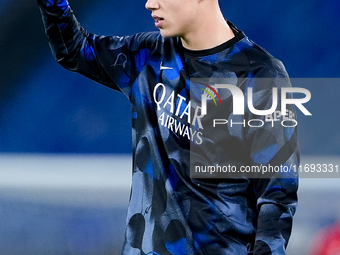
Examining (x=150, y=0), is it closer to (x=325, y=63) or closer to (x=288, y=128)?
(x=288, y=128)

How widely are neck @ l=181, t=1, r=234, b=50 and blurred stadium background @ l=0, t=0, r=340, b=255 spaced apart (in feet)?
5.65

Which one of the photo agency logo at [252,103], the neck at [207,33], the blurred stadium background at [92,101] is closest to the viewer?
the photo agency logo at [252,103]

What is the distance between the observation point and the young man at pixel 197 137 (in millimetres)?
1484

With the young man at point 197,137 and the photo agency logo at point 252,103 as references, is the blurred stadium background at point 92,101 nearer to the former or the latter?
the young man at point 197,137

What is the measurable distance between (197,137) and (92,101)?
2056mm

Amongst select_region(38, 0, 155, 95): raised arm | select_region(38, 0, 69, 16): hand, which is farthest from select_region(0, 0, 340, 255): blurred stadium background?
select_region(38, 0, 69, 16): hand

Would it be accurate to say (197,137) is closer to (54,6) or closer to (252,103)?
(252,103)

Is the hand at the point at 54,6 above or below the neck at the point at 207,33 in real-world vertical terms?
above

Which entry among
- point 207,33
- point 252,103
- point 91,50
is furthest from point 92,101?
point 252,103

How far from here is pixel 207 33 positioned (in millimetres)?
1595

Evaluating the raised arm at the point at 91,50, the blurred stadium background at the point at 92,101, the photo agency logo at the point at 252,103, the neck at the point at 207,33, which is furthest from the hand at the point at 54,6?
the blurred stadium background at the point at 92,101

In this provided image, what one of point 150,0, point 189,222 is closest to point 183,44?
point 150,0

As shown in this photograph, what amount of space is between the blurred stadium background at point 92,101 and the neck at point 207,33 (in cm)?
172

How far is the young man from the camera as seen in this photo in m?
1.48
